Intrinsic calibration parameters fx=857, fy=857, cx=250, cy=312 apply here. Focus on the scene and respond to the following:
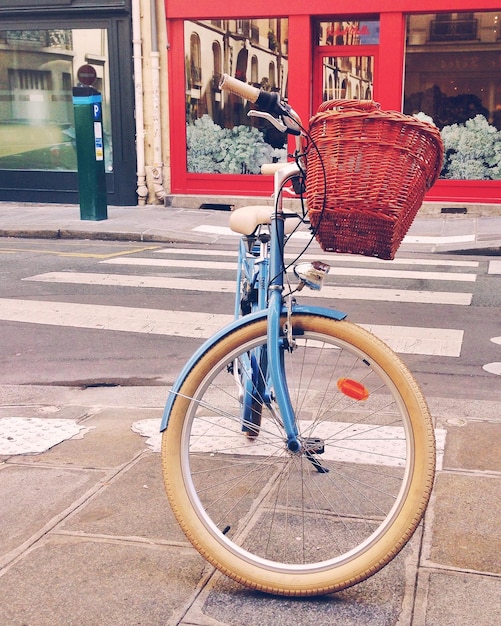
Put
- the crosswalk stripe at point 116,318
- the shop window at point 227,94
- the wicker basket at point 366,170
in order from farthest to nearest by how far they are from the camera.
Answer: the shop window at point 227,94
the crosswalk stripe at point 116,318
the wicker basket at point 366,170

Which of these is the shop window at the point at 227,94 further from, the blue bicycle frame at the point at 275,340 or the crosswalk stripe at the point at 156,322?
the blue bicycle frame at the point at 275,340

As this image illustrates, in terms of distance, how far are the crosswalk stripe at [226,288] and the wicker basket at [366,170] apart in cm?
512

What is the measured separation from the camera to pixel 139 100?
15219 mm

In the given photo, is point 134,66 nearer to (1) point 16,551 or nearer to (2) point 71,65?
(2) point 71,65

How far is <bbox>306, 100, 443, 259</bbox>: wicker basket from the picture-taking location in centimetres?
242

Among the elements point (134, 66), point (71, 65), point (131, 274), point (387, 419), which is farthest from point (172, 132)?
point (387, 419)

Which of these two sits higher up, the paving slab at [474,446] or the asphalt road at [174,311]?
the paving slab at [474,446]

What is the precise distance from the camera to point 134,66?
49.5 ft

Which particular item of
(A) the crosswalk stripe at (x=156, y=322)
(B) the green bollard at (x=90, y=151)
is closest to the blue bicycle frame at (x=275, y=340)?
(A) the crosswalk stripe at (x=156, y=322)

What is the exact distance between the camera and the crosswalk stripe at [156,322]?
6.14 m

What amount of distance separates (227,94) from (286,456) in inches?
499

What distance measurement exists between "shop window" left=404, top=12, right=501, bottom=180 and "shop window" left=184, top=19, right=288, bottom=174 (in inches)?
89.3

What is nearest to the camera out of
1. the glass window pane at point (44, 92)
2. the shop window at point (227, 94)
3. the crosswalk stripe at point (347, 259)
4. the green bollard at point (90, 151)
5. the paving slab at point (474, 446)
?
the paving slab at point (474, 446)

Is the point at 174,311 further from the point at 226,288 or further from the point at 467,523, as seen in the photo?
the point at 467,523
